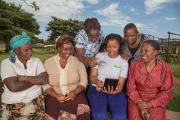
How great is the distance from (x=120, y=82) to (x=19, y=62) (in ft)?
4.91

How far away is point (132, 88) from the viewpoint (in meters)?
3.16

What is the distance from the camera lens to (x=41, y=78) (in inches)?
117

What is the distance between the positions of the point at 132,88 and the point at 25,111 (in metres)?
→ 1.55

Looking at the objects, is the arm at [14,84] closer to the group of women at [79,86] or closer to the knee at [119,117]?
the group of women at [79,86]

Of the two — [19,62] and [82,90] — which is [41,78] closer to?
[19,62]

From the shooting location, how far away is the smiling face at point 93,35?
373 centimetres

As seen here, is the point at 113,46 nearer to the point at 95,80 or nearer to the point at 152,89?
the point at 95,80

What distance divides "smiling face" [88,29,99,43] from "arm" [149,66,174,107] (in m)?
1.35

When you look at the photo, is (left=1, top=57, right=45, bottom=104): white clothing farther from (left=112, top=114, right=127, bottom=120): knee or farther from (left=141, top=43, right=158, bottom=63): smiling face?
(left=141, top=43, right=158, bottom=63): smiling face

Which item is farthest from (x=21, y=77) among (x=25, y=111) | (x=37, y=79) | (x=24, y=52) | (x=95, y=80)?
(x=95, y=80)

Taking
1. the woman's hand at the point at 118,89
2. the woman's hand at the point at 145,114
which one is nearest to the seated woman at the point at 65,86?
the woman's hand at the point at 118,89

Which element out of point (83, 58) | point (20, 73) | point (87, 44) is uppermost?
point (87, 44)

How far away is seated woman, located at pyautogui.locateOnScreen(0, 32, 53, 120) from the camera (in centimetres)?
284

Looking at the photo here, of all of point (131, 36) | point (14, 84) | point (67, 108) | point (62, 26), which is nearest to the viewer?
point (14, 84)
